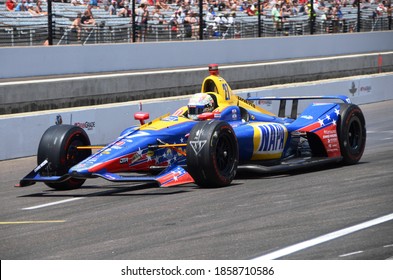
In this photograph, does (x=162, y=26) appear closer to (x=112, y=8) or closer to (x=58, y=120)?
(x=112, y=8)

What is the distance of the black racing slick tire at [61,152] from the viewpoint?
12891 millimetres

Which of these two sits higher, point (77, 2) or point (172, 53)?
point (77, 2)

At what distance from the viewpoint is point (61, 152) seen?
508 inches

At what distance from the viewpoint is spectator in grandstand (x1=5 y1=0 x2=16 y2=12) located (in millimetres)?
22422

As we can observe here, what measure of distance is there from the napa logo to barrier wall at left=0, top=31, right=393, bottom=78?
9.46 meters

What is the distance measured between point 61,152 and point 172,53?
1545 cm

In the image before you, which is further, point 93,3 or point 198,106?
point 93,3

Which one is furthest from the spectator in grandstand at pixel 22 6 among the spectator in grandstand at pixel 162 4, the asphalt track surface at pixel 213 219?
the asphalt track surface at pixel 213 219

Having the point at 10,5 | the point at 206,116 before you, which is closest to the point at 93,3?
the point at 10,5

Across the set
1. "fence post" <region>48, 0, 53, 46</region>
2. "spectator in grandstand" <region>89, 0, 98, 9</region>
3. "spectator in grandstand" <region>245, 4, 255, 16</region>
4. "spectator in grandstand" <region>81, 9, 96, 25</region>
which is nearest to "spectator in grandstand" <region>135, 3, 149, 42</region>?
"spectator in grandstand" <region>89, 0, 98, 9</region>

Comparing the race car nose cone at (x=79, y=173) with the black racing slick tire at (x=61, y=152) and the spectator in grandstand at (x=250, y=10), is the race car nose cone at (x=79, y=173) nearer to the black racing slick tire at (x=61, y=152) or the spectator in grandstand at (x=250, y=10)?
the black racing slick tire at (x=61, y=152)

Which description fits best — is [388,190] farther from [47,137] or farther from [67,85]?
[67,85]

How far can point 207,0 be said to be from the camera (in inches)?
1200

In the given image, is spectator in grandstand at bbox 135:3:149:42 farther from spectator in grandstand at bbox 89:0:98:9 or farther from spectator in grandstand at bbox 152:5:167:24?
spectator in grandstand at bbox 89:0:98:9
